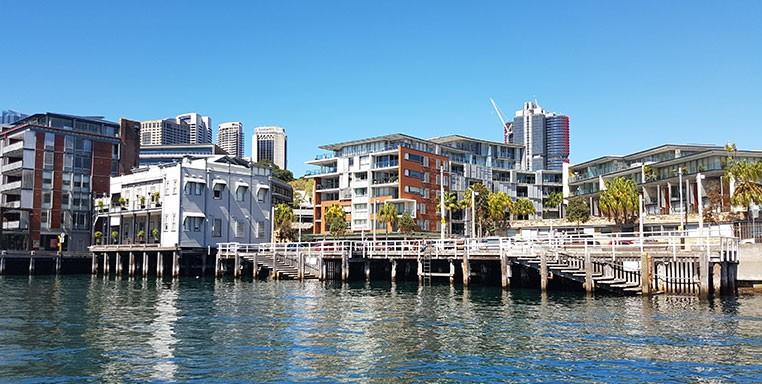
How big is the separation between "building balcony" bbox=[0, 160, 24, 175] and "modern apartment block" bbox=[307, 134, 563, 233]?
51.1 m

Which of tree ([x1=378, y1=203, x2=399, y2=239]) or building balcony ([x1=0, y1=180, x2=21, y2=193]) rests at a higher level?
building balcony ([x1=0, y1=180, x2=21, y2=193])

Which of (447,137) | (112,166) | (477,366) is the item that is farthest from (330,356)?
(447,137)

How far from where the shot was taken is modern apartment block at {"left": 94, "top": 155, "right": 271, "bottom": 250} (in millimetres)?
80250

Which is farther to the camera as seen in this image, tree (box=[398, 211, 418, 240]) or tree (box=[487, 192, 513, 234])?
tree (box=[487, 192, 513, 234])

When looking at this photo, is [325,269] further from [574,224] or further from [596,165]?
[596,165]

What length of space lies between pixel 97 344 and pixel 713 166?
84241mm

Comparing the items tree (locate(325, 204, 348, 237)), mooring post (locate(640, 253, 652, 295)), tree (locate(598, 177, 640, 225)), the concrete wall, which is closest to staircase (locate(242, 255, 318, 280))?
mooring post (locate(640, 253, 652, 295))

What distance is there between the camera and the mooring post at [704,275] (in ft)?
137

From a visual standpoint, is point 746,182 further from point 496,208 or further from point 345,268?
point 496,208

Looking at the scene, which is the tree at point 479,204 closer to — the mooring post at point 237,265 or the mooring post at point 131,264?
the mooring post at point 237,265

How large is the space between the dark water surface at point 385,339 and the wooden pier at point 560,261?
7.66 ft

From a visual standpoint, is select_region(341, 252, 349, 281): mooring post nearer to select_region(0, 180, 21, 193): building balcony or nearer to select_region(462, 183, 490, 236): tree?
select_region(462, 183, 490, 236): tree

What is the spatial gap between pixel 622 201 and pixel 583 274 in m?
56.1

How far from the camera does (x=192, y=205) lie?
80625 millimetres
